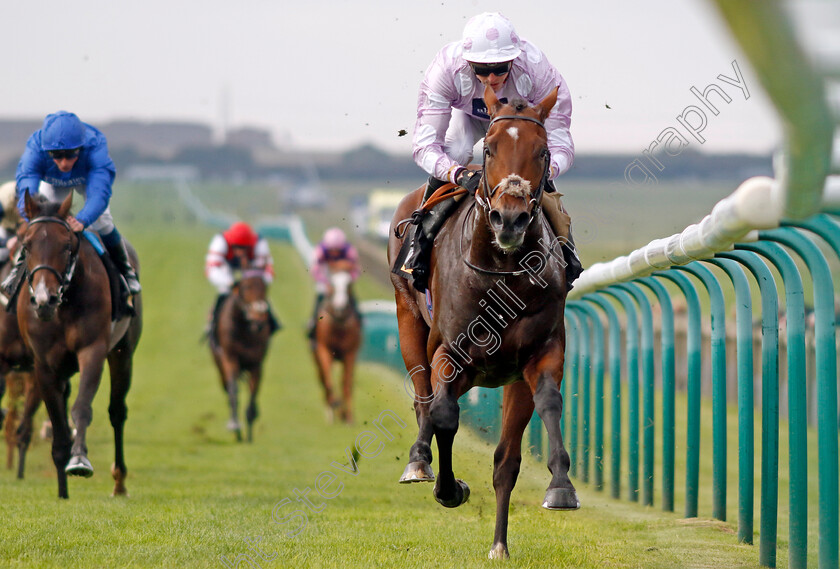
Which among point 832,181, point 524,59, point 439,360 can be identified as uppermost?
point 524,59

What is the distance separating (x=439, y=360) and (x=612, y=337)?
295cm

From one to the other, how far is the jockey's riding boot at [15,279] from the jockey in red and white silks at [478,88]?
3.11 meters

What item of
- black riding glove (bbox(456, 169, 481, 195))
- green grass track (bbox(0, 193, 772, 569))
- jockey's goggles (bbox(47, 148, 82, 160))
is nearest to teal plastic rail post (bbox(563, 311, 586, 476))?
green grass track (bbox(0, 193, 772, 569))

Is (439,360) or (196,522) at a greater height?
(439,360)

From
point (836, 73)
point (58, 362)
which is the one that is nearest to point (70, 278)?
point (58, 362)

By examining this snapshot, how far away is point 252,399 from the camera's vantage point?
13.4 metres

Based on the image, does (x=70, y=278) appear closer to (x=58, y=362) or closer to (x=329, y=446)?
(x=58, y=362)

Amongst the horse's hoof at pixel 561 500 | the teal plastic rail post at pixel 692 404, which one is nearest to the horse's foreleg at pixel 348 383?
the teal plastic rail post at pixel 692 404

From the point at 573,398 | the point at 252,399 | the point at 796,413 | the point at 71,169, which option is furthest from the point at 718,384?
the point at 252,399

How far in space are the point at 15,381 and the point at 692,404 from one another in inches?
250

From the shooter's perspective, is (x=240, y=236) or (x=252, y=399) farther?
(x=240, y=236)

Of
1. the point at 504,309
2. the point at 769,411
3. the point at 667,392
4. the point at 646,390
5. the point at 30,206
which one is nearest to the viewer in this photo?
the point at 769,411

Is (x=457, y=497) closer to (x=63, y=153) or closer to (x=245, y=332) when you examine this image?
(x=63, y=153)

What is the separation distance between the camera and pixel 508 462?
16.6 ft
